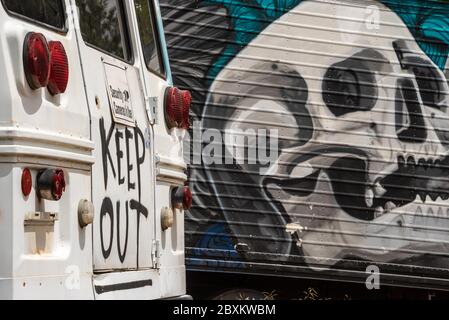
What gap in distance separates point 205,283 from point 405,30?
114 inches

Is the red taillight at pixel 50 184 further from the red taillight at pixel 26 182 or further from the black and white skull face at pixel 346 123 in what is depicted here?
the black and white skull face at pixel 346 123

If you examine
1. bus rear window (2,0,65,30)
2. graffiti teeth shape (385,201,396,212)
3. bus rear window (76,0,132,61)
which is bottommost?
graffiti teeth shape (385,201,396,212)

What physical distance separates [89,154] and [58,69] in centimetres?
49

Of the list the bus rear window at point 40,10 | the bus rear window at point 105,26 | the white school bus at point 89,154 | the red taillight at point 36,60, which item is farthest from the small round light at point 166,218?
the red taillight at point 36,60

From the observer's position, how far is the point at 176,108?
6305mm

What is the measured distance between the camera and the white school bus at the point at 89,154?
13.8 ft

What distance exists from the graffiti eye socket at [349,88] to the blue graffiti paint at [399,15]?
0.59 meters

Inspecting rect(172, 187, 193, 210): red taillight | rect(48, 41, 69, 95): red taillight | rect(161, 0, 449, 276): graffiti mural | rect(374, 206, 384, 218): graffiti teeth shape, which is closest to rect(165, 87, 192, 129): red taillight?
rect(172, 187, 193, 210): red taillight

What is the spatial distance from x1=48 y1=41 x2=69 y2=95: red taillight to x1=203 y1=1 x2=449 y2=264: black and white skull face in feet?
14.2

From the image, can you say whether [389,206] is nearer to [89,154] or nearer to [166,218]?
[166,218]

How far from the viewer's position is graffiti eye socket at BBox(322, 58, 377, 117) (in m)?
9.06

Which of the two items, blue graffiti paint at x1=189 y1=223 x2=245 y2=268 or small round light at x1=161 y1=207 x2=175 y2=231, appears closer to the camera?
small round light at x1=161 y1=207 x2=175 y2=231

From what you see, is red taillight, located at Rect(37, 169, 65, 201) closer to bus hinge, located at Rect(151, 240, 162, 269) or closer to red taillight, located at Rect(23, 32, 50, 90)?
red taillight, located at Rect(23, 32, 50, 90)
